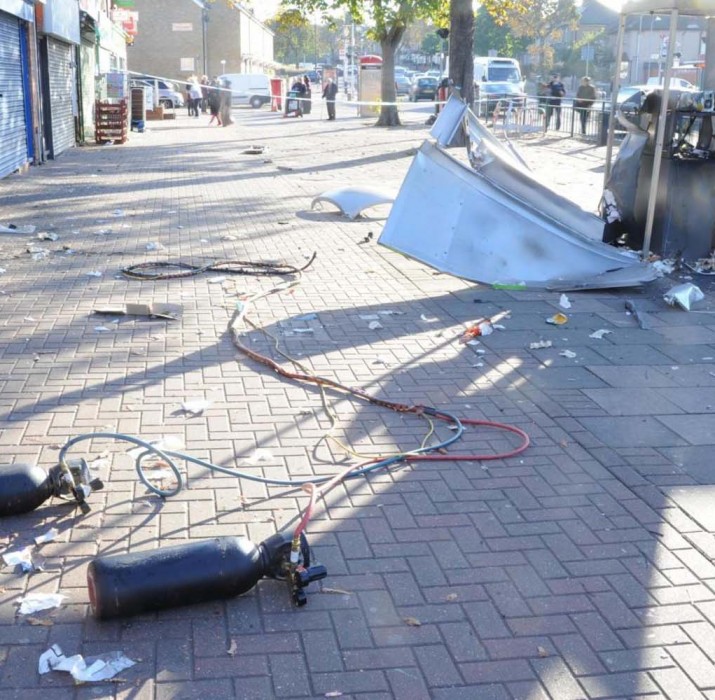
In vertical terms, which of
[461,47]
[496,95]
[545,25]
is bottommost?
[496,95]

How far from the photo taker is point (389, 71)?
36.0m

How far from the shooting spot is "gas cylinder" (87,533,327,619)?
12.0 ft

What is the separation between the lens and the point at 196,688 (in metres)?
3.33

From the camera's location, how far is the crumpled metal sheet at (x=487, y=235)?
9.27m

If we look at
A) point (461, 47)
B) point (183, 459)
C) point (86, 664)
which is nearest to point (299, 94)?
point (461, 47)

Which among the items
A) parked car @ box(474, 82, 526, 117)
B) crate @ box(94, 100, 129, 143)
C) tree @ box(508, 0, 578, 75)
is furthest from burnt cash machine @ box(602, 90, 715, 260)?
tree @ box(508, 0, 578, 75)

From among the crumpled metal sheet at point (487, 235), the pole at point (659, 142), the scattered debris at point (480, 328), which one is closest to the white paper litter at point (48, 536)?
the scattered debris at point (480, 328)

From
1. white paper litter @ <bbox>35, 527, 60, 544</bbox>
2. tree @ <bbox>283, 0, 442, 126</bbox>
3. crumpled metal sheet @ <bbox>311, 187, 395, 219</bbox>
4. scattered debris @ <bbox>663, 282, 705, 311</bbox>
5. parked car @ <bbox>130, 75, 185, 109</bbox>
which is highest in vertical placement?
tree @ <bbox>283, 0, 442, 126</bbox>

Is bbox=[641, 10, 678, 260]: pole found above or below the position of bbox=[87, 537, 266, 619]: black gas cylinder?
above

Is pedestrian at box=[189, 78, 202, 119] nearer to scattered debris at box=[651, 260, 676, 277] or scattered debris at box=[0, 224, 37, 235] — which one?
scattered debris at box=[0, 224, 37, 235]

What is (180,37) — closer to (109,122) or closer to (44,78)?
(109,122)

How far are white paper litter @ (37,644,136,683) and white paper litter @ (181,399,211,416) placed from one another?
8.46 ft

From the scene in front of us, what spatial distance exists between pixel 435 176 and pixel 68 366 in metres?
4.11

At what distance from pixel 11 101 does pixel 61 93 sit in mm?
5874
